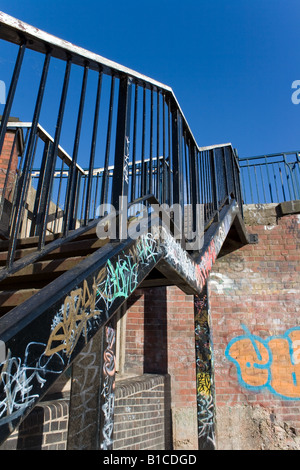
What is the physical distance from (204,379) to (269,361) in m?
1.65

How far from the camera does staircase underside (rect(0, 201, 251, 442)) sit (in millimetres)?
1295

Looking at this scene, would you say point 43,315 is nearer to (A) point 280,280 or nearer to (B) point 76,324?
(B) point 76,324

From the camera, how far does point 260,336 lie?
6.40 meters

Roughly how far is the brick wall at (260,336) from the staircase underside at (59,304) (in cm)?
390

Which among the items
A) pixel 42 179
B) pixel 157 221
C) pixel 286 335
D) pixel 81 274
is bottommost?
pixel 81 274

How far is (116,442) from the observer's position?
179 inches

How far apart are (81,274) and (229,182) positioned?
5204 mm

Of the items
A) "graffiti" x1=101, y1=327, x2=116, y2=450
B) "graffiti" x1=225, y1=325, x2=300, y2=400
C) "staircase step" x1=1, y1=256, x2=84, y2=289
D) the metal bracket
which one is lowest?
"graffiti" x1=101, y1=327, x2=116, y2=450

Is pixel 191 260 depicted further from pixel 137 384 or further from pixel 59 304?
pixel 137 384

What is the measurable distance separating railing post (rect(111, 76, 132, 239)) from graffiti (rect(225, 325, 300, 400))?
4.90 meters

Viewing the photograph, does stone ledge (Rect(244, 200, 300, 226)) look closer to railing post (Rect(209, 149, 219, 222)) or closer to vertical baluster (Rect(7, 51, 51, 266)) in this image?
railing post (Rect(209, 149, 219, 222))

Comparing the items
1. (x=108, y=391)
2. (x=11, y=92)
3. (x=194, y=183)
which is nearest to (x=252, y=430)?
(x=108, y=391)

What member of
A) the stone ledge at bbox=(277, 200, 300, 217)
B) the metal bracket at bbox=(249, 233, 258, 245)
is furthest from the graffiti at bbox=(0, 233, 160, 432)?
→ the stone ledge at bbox=(277, 200, 300, 217)

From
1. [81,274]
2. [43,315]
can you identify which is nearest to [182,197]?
[81,274]
